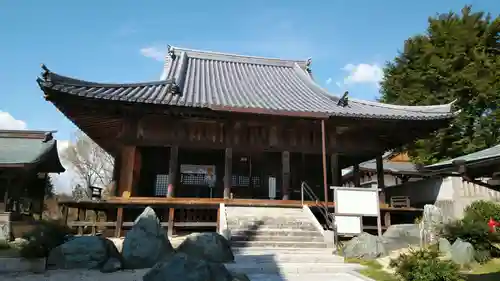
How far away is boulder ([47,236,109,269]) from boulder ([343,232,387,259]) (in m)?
6.77

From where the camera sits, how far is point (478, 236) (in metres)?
10.7

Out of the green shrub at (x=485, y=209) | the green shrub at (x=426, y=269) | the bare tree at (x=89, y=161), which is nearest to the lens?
the green shrub at (x=426, y=269)

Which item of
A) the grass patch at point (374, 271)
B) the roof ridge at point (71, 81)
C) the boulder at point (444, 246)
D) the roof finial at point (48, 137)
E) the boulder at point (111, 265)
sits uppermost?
the roof ridge at point (71, 81)

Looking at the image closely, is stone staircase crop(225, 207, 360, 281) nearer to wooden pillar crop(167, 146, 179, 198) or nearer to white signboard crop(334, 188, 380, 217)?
white signboard crop(334, 188, 380, 217)

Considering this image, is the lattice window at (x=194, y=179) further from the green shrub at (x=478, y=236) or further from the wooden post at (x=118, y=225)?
the green shrub at (x=478, y=236)

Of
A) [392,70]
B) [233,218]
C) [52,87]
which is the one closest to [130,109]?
[52,87]

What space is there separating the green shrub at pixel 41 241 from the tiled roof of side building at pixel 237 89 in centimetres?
551

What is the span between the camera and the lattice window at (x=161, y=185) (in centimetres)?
1845

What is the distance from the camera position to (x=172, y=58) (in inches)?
902

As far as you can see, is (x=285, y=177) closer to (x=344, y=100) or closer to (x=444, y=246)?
(x=344, y=100)

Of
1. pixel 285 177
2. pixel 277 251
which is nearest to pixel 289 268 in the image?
pixel 277 251

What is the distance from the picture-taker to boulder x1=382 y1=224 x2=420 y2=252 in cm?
1186

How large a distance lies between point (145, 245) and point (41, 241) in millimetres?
2530

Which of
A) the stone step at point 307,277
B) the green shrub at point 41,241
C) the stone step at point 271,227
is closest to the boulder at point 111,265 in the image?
the green shrub at point 41,241
